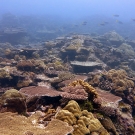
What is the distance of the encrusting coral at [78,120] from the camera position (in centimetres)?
439

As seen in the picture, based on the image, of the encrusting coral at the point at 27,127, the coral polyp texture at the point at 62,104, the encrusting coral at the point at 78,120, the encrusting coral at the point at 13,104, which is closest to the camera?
the encrusting coral at the point at 27,127

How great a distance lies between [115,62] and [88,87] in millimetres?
12621

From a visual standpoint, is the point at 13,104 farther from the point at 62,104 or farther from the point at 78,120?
the point at 78,120

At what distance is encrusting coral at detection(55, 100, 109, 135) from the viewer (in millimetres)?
4391

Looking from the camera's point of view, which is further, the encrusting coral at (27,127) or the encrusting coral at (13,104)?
the encrusting coral at (13,104)

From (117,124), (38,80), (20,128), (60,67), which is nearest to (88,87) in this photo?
(117,124)

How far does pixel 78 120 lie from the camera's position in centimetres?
465

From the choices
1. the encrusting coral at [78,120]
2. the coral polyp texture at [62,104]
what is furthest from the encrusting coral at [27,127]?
the encrusting coral at [78,120]

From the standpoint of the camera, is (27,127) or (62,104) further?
(62,104)

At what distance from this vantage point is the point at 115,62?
18.0 meters

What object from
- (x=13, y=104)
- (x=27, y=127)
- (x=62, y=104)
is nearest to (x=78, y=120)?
(x=62, y=104)

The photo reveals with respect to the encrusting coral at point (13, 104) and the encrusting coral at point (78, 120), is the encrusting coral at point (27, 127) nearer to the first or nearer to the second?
the encrusting coral at point (78, 120)

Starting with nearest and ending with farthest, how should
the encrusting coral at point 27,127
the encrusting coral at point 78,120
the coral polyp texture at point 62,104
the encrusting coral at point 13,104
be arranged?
the encrusting coral at point 27,127, the coral polyp texture at point 62,104, the encrusting coral at point 78,120, the encrusting coral at point 13,104

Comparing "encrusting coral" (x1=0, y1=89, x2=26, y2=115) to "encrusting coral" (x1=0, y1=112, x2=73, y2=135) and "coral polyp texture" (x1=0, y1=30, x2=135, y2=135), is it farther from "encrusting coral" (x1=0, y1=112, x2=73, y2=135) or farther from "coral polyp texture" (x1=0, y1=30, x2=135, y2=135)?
"encrusting coral" (x1=0, y1=112, x2=73, y2=135)
